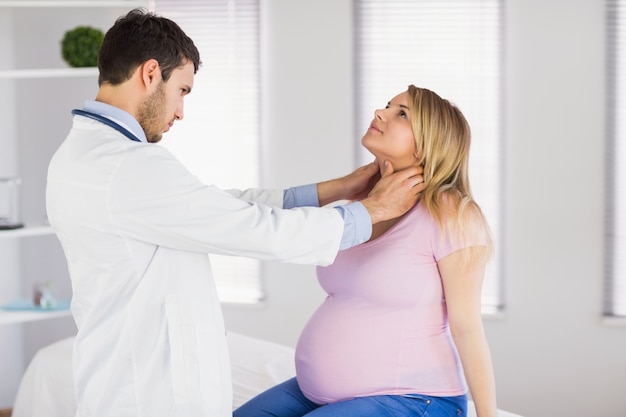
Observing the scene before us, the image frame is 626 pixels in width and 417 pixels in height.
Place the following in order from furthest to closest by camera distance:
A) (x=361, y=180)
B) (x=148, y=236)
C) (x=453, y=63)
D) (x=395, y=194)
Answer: (x=453, y=63) < (x=361, y=180) < (x=395, y=194) < (x=148, y=236)

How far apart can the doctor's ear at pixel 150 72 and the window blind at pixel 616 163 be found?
2.29m

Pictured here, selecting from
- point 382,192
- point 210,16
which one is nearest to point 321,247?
point 382,192

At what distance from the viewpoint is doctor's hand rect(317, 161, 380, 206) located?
216 cm

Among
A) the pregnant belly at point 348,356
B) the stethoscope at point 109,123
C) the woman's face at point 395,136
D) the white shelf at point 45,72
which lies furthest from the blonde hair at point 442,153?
the white shelf at point 45,72

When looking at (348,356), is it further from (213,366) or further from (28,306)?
(28,306)

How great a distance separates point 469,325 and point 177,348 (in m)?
0.59

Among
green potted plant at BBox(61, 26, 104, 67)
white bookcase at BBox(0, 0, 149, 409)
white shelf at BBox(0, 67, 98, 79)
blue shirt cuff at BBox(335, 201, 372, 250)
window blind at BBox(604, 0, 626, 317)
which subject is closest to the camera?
blue shirt cuff at BBox(335, 201, 372, 250)

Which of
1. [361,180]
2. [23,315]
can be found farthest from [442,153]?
[23,315]

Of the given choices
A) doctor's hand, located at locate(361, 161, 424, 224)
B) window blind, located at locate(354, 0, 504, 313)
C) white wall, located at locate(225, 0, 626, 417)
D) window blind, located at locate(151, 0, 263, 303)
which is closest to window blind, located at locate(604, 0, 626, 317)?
white wall, located at locate(225, 0, 626, 417)

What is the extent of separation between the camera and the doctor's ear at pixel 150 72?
5.66 ft

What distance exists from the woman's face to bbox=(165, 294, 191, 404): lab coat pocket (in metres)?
0.60

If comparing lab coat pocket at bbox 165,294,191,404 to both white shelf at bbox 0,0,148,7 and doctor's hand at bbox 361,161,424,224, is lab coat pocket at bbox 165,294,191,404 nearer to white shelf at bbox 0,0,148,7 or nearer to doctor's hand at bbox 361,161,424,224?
doctor's hand at bbox 361,161,424,224

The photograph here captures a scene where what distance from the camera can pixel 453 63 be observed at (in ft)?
12.3

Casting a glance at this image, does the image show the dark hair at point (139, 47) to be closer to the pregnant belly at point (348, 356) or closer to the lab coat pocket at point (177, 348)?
the lab coat pocket at point (177, 348)
